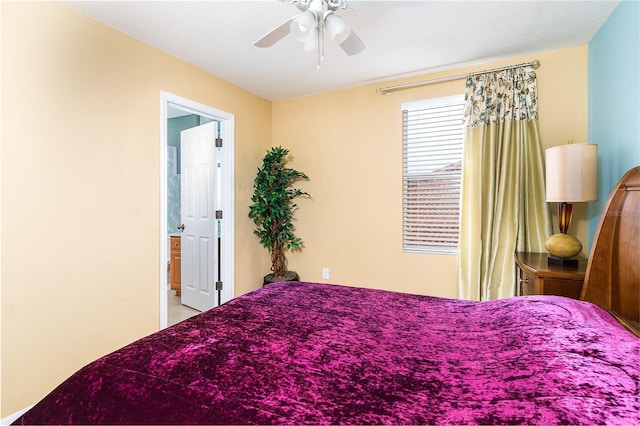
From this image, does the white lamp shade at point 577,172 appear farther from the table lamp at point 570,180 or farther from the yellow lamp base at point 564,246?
the yellow lamp base at point 564,246

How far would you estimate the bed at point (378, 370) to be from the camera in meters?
0.72

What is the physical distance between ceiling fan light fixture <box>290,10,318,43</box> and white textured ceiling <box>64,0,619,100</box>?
307 mm

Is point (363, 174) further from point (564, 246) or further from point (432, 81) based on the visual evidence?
point (564, 246)

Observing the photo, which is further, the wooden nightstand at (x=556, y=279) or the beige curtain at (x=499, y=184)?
the beige curtain at (x=499, y=184)

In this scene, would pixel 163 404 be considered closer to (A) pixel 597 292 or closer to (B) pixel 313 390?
(B) pixel 313 390

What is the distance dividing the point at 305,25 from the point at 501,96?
2.09 m

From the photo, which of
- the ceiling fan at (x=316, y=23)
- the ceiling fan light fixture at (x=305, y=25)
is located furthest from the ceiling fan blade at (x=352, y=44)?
the ceiling fan light fixture at (x=305, y=25)

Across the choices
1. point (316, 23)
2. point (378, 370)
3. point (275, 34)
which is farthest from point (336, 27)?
point (378, 370)

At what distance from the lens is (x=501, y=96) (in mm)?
2717

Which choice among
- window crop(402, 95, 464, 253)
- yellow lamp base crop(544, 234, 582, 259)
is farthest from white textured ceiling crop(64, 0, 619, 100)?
yellow lamp base crop(544, 234, 582, 259)

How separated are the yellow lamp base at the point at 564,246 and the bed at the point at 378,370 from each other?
0.62m

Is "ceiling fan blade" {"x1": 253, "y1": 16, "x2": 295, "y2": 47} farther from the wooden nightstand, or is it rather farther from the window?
the wooden nightstand

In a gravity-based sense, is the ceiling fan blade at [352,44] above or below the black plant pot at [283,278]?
above

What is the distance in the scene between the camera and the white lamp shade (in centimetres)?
196
